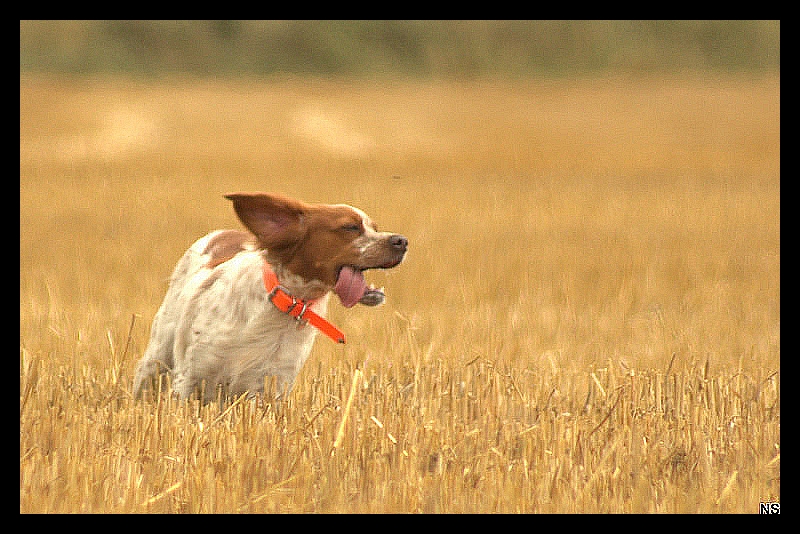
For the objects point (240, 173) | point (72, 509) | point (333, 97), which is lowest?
point (72, 509)

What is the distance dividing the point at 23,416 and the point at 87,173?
13158 mm

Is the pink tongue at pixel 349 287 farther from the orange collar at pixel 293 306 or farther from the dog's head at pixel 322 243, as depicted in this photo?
the orange collar at pixel 293 306

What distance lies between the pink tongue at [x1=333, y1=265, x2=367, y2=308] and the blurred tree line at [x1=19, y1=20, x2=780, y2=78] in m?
37.2

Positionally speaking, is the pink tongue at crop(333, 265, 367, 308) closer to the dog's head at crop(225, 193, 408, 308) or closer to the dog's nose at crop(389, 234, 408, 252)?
the dog's head at crop(225, 193, 408, 308)

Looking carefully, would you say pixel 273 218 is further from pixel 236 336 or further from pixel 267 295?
pixel 236 336

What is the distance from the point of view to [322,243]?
484 cm

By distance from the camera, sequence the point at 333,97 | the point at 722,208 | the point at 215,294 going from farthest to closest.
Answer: the point at 333,97 → the point at 722,208 → the point at 215,294

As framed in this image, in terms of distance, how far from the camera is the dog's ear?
4828 mm

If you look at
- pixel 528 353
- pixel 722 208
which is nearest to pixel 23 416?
pixel 528 353

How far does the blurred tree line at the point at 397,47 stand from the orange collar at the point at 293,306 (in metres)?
37.0

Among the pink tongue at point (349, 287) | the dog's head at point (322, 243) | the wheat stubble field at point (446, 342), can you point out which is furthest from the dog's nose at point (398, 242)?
the wheat stubble field at point (446, 342)

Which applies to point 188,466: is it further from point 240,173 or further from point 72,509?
point 240,173

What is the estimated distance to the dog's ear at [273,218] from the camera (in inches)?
190

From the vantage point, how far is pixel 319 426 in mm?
4824
